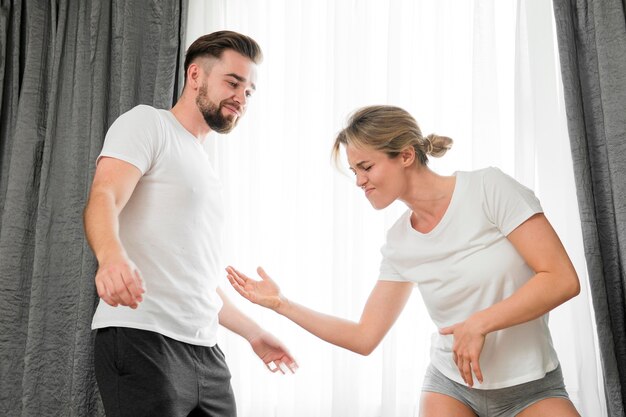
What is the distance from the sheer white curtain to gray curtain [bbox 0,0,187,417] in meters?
0.39

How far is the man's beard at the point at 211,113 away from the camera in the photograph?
1858 millimetres

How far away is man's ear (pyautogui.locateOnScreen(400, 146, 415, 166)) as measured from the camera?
169cm

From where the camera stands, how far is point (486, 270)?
1546mm

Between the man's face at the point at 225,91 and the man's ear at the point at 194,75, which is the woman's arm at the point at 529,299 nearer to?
the man's face at the point at 225,91

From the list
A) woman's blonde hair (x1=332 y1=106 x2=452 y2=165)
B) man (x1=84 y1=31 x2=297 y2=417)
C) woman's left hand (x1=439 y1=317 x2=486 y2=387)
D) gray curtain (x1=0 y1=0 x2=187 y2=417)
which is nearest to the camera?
woman's left hand (x1=439 y1=317 x2=486 y2=387)

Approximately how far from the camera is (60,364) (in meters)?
2.50

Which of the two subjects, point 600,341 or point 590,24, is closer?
point 600,341

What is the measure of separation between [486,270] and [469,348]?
0.75 feet

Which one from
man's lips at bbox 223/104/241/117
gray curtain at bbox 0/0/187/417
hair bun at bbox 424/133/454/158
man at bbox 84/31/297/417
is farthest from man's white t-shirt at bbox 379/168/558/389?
gray curtain at bbox 0/0/187/417

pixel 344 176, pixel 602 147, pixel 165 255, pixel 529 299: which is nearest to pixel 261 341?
pixel 165 255

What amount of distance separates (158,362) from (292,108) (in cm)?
127

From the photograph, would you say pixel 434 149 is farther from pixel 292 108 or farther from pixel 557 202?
pixel 292 108

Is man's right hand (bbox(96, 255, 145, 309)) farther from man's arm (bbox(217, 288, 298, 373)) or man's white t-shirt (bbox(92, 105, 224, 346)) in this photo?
man's arm (bbox(217, 288, 298, 373))

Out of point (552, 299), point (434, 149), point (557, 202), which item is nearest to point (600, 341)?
point (557, 202)
